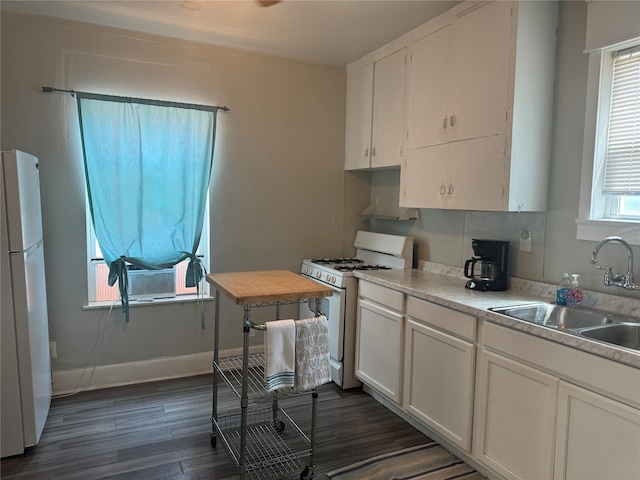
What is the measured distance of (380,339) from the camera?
306 cm

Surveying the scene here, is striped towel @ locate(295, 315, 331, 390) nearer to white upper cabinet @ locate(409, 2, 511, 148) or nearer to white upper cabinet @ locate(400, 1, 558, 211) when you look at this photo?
white upper cabinet @ locate(400, 1, 558, 211)

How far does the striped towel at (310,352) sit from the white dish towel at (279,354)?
39mm

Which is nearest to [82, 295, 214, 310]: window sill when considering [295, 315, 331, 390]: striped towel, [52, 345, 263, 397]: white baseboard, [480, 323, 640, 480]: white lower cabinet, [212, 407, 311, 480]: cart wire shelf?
[52, 345, 263, 397]: white baseboard

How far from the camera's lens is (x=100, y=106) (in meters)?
3.18

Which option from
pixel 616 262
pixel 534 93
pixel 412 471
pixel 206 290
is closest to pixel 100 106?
pixel 206 290

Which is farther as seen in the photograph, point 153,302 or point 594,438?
point 153,302

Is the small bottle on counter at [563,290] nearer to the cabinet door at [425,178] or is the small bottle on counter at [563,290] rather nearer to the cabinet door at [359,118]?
the cabinet door at [425,178]

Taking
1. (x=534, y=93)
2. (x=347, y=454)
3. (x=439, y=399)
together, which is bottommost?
(x=347, y=454)

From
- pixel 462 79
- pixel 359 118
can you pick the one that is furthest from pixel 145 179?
pixel 462 79

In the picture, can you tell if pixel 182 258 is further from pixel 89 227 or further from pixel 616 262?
pixel 616 262

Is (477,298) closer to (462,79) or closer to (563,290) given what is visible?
(563,290)

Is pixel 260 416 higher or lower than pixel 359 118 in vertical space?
lower

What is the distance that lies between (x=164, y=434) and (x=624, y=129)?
3.17 metres

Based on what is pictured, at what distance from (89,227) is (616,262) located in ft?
11.4
